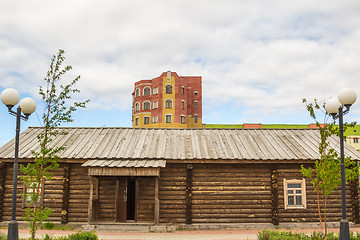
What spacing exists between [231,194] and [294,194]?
10.6ft

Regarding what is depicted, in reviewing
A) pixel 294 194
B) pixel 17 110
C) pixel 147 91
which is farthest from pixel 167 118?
pixel 17 110

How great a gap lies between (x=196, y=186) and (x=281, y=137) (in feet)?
21.1

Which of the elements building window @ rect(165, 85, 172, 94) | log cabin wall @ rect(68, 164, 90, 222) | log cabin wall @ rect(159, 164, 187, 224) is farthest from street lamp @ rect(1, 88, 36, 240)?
building window @ rect(165, 85, 172, 94)

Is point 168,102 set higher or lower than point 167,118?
higher

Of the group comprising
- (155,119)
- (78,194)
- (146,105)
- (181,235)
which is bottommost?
(181,235)

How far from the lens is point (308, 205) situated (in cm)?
1521

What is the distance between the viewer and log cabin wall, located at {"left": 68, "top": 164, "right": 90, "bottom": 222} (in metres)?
15.2

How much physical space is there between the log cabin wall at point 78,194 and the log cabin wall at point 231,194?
5.51 meters

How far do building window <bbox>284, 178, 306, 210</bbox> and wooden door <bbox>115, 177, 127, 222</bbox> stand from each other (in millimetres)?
8222

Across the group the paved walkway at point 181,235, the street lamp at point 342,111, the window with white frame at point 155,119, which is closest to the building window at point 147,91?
the window with white frame at point 155,119

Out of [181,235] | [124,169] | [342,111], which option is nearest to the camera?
[342,111]

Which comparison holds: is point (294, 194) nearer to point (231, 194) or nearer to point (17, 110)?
point (231, 194)

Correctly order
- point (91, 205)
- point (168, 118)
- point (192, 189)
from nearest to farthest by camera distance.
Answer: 1. point (91, 205)
2. point (192, 189)
3. point (168, 118)

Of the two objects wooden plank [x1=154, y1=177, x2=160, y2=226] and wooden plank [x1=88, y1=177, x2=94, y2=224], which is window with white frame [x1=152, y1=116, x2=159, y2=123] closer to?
wooden plank [x1=88, y1=177, x2=94, y2=224]
